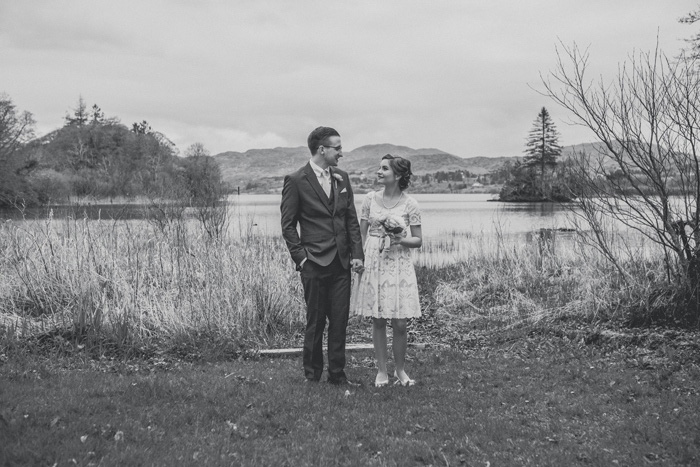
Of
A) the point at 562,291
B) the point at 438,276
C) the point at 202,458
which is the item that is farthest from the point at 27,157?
the point at 202,458

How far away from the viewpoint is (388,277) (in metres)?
6.18

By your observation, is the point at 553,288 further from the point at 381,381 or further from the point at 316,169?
the point at 316,169

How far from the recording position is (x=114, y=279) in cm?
970

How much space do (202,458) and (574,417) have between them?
328 centimetres

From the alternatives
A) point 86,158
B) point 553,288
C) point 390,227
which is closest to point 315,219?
point 390,227

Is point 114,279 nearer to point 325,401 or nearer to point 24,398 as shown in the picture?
point 24,398

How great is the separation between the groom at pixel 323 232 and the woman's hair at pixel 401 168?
0.51 metres

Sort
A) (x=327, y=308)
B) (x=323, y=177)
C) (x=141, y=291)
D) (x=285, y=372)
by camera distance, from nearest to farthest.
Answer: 1. (x=323, y=177)
2. (x=327, y=308)
3. (x=285, y=372)
4. (x=141, y=291)

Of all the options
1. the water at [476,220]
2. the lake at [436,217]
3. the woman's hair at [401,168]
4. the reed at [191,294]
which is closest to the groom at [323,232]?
the woman's hair at [401,168]

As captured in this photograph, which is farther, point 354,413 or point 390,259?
point 390,259

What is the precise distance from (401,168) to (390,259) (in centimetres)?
94

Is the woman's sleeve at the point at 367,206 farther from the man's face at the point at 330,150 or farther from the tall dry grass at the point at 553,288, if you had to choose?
the tall dry grass at the point at 553,288

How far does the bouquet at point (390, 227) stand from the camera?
6043mm

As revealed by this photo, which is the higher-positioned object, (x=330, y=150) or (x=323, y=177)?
(x=330, y=150)
